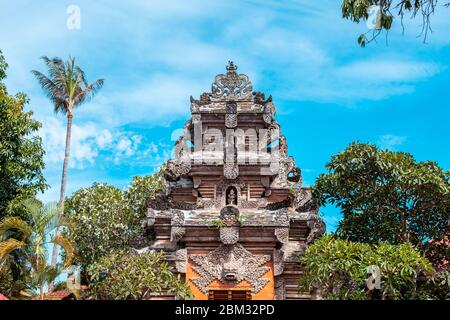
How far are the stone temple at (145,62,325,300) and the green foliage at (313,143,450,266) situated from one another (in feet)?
5.87

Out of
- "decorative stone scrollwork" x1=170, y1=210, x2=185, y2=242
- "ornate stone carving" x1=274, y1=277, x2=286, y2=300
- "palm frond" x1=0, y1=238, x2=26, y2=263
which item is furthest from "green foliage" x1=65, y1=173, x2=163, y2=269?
"ornate stone carving" x1=274, y1=277, x2=286, y2=300

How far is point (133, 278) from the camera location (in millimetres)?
14711

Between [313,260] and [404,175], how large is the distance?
5.21 metres

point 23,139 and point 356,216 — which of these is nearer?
point 356,216

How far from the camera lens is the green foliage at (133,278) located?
576 inches

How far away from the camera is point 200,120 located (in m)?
18.2

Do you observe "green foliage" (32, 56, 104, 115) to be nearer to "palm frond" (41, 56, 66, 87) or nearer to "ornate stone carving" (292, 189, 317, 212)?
"palm frond" (41, 56, 66, 87)

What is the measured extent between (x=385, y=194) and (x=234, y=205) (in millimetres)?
5168

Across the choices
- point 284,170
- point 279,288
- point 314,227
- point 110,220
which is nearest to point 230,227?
point 279,288

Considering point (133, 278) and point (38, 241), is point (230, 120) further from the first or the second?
point (38, 241)

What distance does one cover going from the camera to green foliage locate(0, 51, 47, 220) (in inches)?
918
